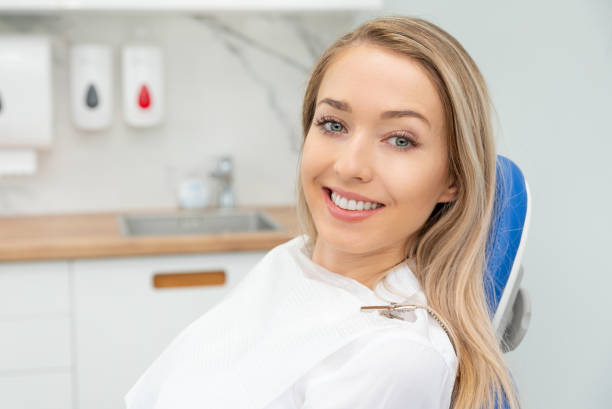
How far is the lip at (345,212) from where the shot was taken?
1067mm

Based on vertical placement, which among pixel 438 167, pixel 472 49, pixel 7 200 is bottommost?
pixel 7 200

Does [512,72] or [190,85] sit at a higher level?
[512,72]

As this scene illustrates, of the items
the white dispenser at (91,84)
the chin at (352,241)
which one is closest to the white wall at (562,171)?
the chin at (352,241)

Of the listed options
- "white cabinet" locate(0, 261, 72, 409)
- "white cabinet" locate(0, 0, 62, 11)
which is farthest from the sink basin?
"white cabinet" locate(0, 0, 62, 11)

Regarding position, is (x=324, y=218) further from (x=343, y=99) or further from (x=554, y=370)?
(x=554, y=370)

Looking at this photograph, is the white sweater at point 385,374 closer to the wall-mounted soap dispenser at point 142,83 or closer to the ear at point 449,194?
the ear at point 449,194

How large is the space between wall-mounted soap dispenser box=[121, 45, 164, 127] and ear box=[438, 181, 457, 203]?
1613mm

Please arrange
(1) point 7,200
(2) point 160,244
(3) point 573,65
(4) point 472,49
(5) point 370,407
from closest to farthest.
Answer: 1. (5) point 370,407
2. (3) point 573,65
3. (4) point 472,49
4. (2) point 160,244
5. (1) point 7,200

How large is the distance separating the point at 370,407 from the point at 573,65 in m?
0.81

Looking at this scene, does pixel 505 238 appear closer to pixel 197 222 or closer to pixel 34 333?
pixel 34 333

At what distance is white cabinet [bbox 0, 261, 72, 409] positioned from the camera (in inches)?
80.7

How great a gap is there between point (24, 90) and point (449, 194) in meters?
1.71

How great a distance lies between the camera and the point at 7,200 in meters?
2.54

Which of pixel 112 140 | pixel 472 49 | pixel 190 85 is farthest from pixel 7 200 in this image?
pixel 472 49
